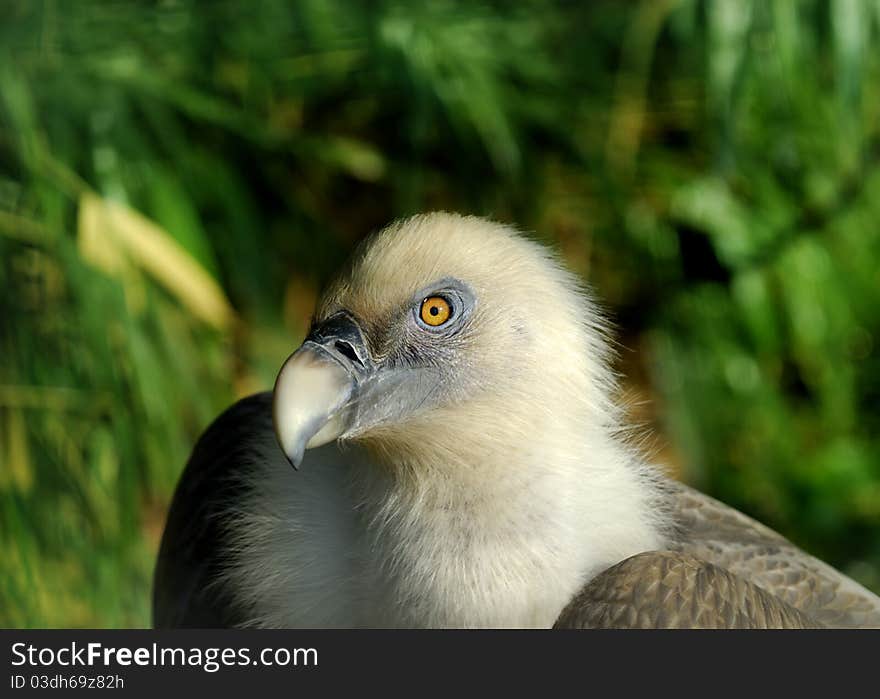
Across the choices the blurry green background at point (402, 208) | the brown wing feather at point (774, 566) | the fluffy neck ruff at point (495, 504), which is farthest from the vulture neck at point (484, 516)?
the blurry green background at point (402, 208)

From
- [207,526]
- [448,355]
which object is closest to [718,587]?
[448,355]

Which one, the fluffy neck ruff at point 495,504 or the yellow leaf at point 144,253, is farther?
the yellow leaf at point 144,253

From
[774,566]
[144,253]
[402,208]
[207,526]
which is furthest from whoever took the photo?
[402,208]

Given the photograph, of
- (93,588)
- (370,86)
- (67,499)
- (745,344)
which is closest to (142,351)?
(67,499)

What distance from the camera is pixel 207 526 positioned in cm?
163

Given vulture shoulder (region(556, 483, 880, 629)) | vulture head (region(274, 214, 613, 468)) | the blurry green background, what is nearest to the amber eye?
vulture head (region(274, 214, 613, 468))

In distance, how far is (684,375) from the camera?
316 cm

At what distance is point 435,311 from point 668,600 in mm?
367

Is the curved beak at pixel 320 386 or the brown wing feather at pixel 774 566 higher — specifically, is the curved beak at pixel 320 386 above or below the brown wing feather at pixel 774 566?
above

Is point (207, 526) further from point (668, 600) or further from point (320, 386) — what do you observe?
point (668, 600)

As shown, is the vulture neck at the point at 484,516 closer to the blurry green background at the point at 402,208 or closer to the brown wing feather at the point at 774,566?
the brown wing feather at the point at 774,566

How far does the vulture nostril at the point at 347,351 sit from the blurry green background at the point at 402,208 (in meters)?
1.19

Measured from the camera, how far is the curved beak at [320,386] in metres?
1.22

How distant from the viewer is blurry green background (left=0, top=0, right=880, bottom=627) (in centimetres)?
249
